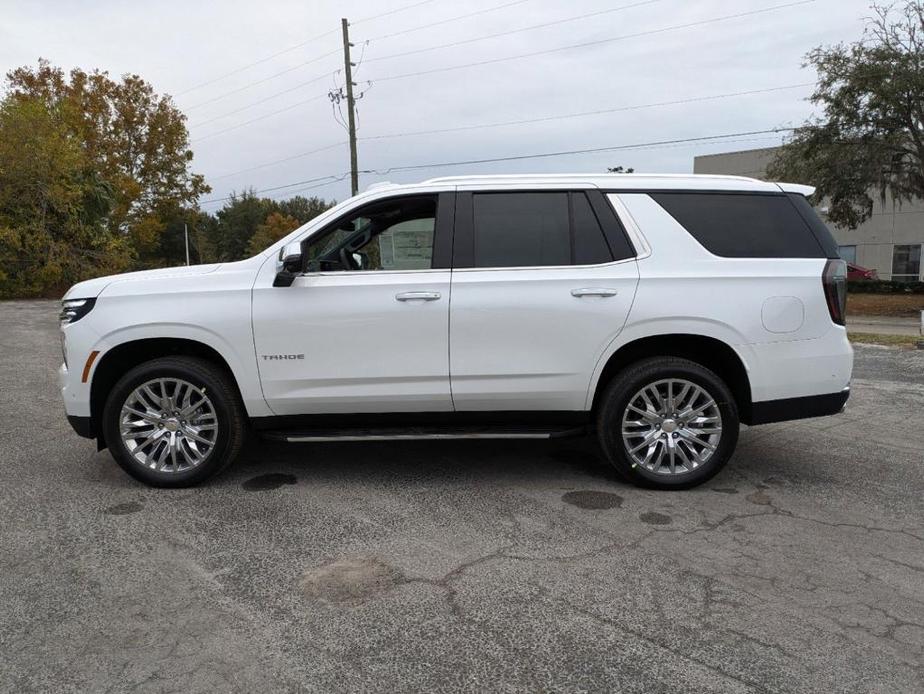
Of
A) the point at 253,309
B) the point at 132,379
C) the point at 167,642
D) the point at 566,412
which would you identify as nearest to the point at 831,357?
the point at 566,412

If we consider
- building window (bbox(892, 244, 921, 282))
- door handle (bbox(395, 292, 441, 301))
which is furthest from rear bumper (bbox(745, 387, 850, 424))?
building window (bbox(892, 244, 921, 282))

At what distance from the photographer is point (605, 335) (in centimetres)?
439

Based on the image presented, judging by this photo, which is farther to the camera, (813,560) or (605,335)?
(605,335)

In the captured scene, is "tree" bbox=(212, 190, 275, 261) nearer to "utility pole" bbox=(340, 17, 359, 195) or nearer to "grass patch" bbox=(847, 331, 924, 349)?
"utility pole" bbox=(340, 17, 359, 195)

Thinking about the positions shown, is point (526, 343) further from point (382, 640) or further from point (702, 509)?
point (382, 640)

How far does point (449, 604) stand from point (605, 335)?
6.73ft

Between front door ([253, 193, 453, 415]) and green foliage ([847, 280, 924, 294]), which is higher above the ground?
front door ([253, 193, 453, 415])

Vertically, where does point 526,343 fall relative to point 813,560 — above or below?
above

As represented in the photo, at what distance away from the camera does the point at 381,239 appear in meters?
4.98

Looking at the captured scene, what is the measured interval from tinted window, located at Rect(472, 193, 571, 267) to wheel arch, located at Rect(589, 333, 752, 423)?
0.72 metres

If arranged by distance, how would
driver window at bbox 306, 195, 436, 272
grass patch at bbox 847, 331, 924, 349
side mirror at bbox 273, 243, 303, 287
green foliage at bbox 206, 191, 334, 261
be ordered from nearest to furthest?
side mirror at bbox 273, 243, 303, 287 < driver window at bbox 306, 195, 436, 272 < grass patch at bbox 847, 331, 924, 349 < green foliage at bbox 206, 191, 334, 261

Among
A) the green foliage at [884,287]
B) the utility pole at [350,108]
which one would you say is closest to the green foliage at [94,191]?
the utility pole at [350,108]

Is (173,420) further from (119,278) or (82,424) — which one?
(119,278)

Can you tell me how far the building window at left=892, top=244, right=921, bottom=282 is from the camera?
3903cm
